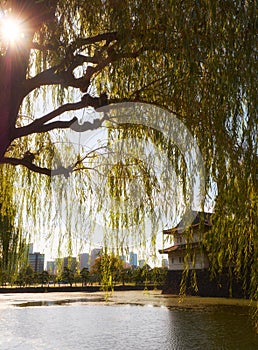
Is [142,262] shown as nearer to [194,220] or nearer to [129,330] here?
[194,220]

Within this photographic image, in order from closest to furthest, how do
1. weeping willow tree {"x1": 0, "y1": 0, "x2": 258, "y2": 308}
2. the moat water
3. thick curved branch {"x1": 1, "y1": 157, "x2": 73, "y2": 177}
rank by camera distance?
1. weeping willow tree {"x1": 0, "y1": 0, "x2": 258, "y2": 308}
2. thick curved branch {"x1": 1, "y1": 157, "x2": 73, "y2": 177}
3. the moat water

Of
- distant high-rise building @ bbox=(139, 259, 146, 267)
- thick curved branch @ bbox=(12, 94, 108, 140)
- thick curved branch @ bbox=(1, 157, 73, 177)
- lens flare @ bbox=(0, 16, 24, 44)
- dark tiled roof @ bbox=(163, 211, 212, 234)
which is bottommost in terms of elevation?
distant high-rise building @ bbox=(139, 259, 146, 267)

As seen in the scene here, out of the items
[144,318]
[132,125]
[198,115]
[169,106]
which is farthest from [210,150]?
[144,318]

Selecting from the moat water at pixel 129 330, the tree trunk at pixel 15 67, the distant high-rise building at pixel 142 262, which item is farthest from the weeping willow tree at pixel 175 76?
the moat water at pixel 129 330

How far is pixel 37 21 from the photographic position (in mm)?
2285

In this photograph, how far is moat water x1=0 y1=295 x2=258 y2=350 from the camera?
27.4ft

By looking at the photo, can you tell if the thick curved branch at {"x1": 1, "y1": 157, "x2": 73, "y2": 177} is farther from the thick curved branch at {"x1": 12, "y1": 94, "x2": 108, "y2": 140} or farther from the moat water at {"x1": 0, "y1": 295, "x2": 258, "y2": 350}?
the moat water at {"x1": 0, "y1": 295, "x2": 258, "y2": 350}

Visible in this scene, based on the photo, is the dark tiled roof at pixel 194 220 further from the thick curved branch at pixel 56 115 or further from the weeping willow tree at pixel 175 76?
the thick curved branch at pixel 56 115

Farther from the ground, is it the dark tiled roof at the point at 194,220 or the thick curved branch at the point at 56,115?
the thick curved branch at the point at 56,115

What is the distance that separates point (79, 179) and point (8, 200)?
641 mm

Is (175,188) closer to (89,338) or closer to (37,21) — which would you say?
(37,21)

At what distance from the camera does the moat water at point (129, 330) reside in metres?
8.36

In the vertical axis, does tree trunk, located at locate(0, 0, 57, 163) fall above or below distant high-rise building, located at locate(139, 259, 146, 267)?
above

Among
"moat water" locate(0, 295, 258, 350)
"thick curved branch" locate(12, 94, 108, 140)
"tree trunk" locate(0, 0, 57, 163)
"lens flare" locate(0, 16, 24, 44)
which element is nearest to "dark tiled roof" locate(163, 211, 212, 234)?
"thick curved branch" locate(12, 94, 108, 140)
